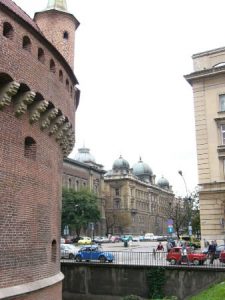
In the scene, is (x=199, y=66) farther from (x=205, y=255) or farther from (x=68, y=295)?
(x=68, y=295)

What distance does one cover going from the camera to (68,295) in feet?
90.3

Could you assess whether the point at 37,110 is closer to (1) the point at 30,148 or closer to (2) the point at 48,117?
(2) the point at 48,117

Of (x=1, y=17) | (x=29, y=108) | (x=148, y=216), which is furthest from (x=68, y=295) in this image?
(x=148, y=216)

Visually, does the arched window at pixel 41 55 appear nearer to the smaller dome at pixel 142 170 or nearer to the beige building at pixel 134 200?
the beige building at pixel 134 200

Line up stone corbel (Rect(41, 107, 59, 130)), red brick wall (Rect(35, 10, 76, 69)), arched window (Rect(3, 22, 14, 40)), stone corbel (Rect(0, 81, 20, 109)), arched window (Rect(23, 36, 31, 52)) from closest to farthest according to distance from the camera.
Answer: stone corbel (Rect(0, 81, 20, 109)) → arched window (Rect(3, 22, 14, 40)) → arched window (Rect(23, 36, 31, 52)) → stone corbel (Rect(41, 107, 59, 130)) → red brick wall (Rect(35, 10, 76, 69))

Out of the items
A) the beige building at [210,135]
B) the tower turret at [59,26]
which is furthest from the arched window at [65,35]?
the beige building at [210,135]

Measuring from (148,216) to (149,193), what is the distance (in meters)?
7.91

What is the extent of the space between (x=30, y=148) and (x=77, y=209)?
61701mm

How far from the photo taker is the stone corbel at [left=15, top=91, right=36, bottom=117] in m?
13.5

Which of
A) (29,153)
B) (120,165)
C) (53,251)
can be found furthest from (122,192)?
(29,153)

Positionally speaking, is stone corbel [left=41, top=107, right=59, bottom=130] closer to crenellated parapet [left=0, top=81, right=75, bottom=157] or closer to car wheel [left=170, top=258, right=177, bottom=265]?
crenellated parapet [left=0, top=81, right=75, bottom=157]

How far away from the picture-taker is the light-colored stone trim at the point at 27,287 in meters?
12.2

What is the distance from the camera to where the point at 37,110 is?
47.5 feet

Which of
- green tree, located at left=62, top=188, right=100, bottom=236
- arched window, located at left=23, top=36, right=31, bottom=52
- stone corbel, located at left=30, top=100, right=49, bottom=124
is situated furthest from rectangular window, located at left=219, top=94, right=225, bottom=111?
green tree, located at left=62, top=188, right=100, bottom=236
